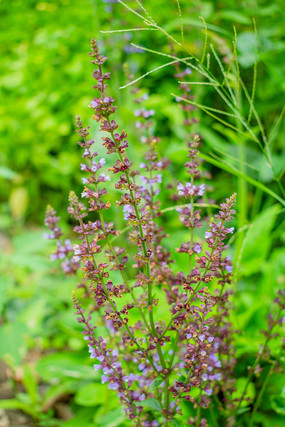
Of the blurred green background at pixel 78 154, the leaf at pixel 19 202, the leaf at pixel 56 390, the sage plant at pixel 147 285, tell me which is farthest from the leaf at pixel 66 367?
the leaf at pixel 19 202

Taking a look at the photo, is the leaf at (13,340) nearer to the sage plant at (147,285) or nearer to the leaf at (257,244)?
the sage plant at (147,285)

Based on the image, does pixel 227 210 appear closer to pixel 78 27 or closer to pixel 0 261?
pixel 0 261

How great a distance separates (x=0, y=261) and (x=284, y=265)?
137cm

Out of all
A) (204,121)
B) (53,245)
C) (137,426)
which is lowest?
(137,426)

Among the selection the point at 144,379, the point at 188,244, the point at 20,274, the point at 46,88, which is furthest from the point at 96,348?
the point at 46,88

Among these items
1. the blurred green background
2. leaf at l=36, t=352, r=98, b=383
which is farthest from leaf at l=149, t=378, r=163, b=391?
leaf at l=36, t=352, r=98, b=383

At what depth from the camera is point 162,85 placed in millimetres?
3346

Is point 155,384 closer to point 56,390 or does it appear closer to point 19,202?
point 56,390

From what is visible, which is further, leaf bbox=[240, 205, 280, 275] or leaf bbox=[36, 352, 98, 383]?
leaf bbox=[240, 205, 280, 275]

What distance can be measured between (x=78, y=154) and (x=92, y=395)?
7.23ft

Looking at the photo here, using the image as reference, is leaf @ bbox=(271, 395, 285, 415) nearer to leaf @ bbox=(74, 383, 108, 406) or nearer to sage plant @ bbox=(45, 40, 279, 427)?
sage plant @ bbox=(45, 40, 279, 427)

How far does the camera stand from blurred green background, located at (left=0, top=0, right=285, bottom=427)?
1.82 m

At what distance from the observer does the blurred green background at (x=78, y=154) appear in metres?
1.82

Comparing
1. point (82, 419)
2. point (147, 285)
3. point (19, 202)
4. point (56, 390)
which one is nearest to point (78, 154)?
point (19, 202)
